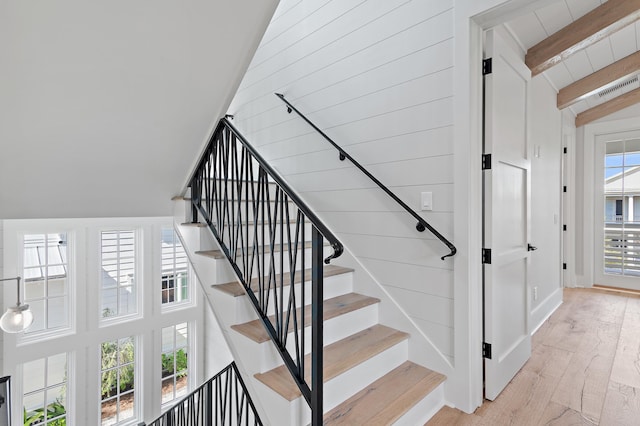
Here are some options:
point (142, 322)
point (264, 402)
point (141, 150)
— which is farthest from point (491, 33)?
point (142, 322)

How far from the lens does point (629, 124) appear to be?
4.23 meters

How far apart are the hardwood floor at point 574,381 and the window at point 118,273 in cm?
500

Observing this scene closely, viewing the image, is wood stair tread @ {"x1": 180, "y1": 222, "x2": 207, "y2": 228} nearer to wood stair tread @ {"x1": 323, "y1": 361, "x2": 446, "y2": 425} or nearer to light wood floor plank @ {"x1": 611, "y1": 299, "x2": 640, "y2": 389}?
wood stair tread @ {"x1": 323, "y1": 361, "x2": 446, "y2": 425}

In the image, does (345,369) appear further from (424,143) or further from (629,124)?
(629,124)

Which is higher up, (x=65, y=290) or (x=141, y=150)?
(x=141, y=150)

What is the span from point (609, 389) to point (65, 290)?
19.8ft

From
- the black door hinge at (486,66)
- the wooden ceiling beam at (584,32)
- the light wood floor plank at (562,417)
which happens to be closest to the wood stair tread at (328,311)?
the light wood floor plank at (562,417)

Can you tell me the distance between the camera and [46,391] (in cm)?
443

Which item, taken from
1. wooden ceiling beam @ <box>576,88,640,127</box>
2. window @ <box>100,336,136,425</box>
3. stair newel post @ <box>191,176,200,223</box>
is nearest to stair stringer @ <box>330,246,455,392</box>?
stair newel post @ <box>191,176,200,223</box>

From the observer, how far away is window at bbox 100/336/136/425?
4859 millimetres

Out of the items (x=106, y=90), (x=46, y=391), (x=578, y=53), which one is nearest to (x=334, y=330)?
(x=106, y=90)

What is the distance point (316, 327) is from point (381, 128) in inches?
60.0

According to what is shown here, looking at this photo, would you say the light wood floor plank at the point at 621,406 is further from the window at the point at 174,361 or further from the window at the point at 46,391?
the window at the point at 46,391

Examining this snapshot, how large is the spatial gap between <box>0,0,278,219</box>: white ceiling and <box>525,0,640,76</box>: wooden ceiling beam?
2249 millimetres
